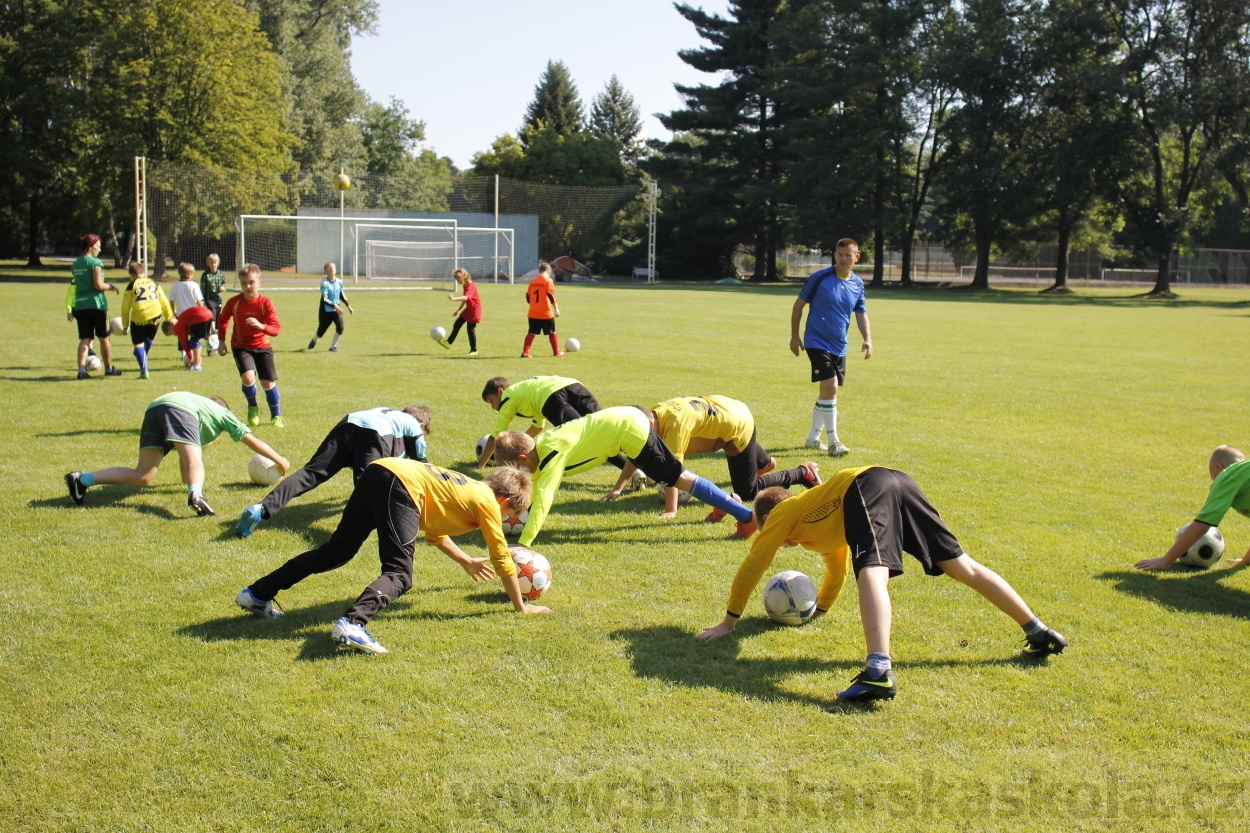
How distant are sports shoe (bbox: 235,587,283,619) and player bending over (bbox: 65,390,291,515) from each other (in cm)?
221

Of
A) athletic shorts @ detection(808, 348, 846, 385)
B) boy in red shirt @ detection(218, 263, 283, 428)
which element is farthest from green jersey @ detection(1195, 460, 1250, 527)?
boy in red shirt @ detection(218, 263, 283, 428)

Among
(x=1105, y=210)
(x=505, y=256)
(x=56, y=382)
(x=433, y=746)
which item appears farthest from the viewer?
(x=1105, y=210)

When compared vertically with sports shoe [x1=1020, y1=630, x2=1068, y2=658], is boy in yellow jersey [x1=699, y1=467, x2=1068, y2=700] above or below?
above

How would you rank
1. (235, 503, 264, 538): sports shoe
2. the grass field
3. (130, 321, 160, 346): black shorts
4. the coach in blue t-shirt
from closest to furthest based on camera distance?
the grass field
(235, 503, 264, 538): sports shoe
the coach in blue t-shirt
(130, 321, 160, 346): black shorts

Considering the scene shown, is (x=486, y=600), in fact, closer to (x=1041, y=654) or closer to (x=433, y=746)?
(x=433, y=746)

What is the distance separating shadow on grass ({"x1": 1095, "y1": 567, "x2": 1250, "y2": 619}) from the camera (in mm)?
5691

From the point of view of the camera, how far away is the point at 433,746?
3.96 metres

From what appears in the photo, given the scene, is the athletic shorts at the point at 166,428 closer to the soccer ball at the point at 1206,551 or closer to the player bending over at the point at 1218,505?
the player bending over at the point at 1218,505

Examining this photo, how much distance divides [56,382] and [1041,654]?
43.2 ft

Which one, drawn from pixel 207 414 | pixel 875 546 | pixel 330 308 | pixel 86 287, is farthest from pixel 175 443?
pixel 330 308

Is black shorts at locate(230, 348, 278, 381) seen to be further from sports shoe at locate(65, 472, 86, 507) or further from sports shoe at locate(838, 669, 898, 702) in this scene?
sports shoe at locate(838, 669, 898, 702)

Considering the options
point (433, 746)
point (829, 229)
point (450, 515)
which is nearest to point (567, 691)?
point (433, 746)

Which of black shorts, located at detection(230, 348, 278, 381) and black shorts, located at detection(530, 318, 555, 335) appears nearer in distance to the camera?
black shorts, located at detection(230, 348, 278, 381)

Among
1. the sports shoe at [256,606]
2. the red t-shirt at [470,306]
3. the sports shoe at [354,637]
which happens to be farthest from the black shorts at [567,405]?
the red t-shirt at [470,306]
